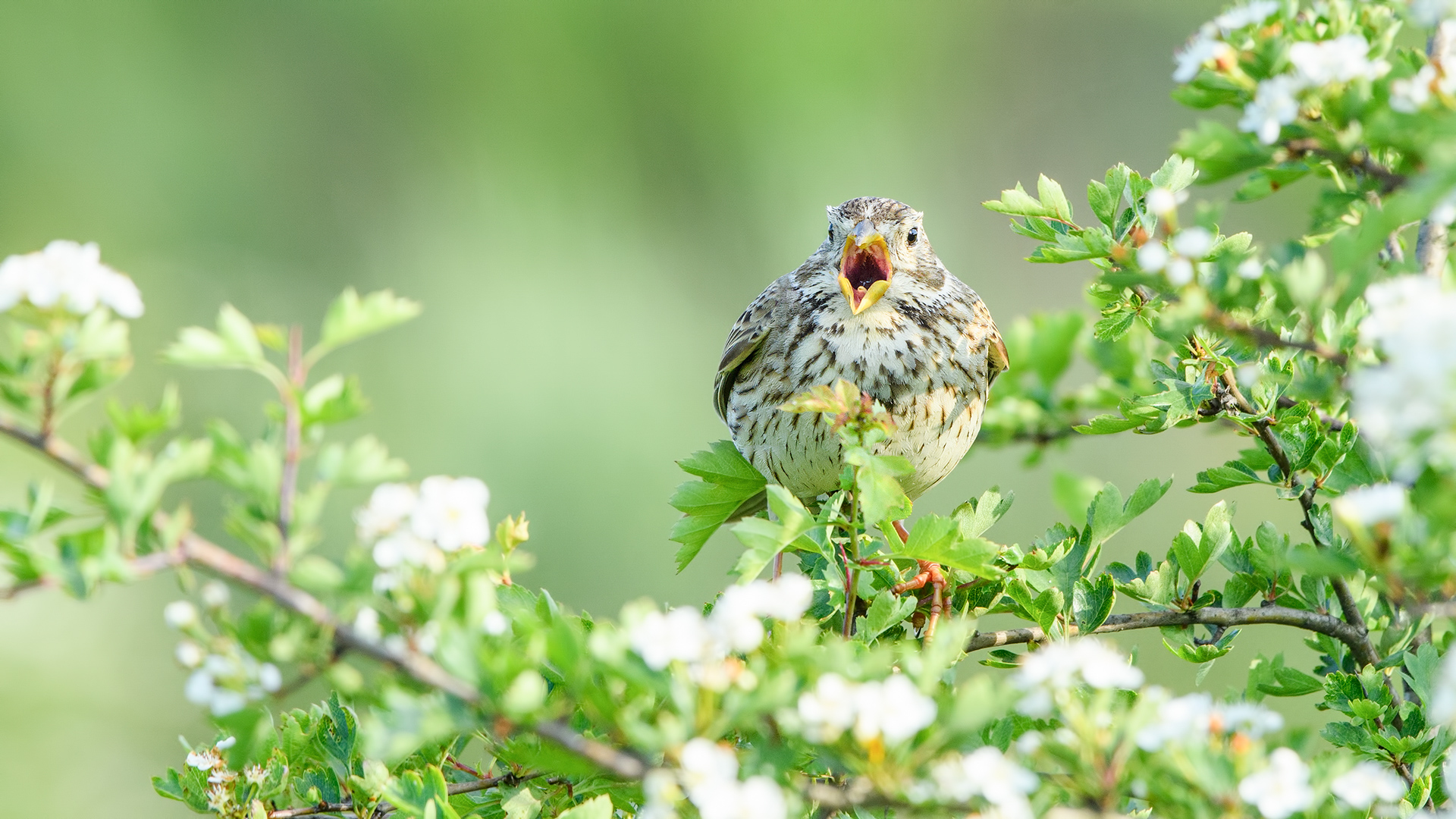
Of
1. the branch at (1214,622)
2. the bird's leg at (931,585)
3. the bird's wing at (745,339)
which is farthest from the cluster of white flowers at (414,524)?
the bird's wing at (745,339)

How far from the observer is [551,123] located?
32.2 feet

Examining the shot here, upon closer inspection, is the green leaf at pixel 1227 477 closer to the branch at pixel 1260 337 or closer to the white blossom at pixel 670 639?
the branch at pixel 1260 337

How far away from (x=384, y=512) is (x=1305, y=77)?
1.03 metres

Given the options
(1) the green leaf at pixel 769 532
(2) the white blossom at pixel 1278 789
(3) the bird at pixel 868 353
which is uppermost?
(3) the bird at pixel 868 353

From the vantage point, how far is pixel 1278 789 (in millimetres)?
1246

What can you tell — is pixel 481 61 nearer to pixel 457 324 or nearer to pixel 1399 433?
pixel 457 324

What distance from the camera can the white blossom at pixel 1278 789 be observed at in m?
1.23

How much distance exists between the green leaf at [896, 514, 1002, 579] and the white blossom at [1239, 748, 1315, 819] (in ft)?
2.44

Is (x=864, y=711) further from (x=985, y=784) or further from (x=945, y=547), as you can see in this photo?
(x=945, y=547)

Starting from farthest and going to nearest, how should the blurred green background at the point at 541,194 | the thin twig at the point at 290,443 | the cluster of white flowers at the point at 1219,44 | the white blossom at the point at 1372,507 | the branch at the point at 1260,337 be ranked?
the blurred green background at the point at 541,194 → the cluster of white flowers at the point at 1219,44 → the branch at the point at 1260,337 → the thin twig at the point at 290,443 → the white blossom at the point at 1372,507

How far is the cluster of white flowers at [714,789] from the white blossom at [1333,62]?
0.90 metres

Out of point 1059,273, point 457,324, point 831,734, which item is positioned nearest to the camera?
point 831,734

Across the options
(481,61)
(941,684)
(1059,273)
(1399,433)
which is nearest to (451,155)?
(481,61)

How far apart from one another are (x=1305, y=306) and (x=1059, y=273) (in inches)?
337
